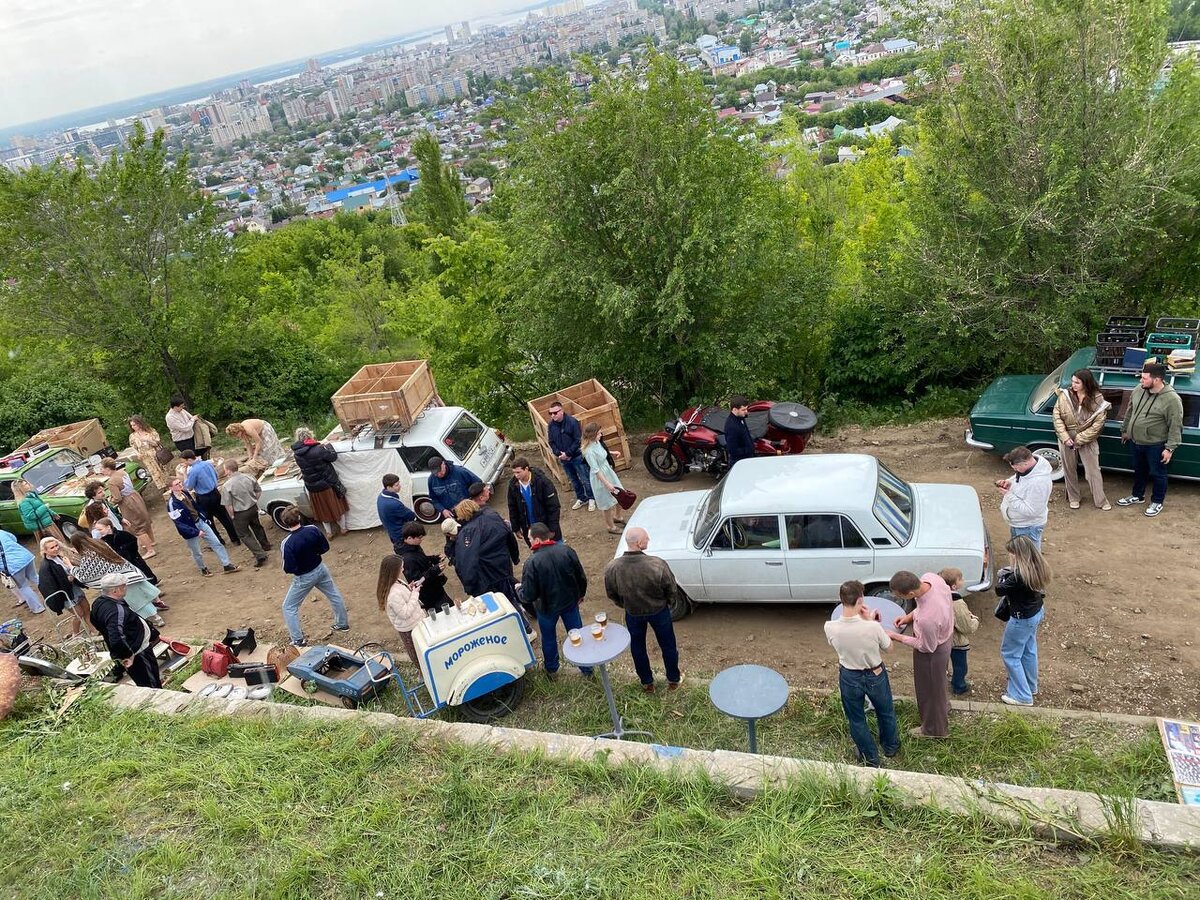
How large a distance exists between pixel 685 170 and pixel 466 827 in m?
9.70

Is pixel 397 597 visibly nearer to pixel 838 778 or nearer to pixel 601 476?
pixel 601 476

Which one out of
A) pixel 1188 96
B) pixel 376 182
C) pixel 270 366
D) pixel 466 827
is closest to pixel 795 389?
pixel 1188 96

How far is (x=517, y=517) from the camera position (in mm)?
9141

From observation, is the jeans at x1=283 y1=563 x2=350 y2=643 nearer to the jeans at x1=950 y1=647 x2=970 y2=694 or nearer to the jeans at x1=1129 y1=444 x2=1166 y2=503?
the jeans at x1=950 y1=647 x2=970 y2=694

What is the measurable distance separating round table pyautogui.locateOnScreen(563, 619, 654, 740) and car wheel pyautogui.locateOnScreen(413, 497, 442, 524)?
5.25 metres

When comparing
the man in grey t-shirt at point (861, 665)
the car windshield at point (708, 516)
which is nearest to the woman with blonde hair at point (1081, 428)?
the car windshield at point (708, 516)

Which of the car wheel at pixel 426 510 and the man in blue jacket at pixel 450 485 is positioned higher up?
the man in blue jacket at pixel 450 485

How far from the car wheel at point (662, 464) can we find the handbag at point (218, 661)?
619 cm

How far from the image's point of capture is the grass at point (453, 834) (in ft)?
14.0

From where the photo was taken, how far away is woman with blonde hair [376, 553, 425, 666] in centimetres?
681

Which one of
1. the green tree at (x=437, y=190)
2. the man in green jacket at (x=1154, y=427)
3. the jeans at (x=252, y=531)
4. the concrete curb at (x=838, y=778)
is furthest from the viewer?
the green tree at (x=437, y=190)

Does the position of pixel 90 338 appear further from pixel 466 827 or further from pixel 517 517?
pixel 466 827

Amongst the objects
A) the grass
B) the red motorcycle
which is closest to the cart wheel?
the grass

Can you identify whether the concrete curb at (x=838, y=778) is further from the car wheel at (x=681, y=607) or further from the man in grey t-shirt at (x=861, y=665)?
the car wheel at (x=681, y=607)
